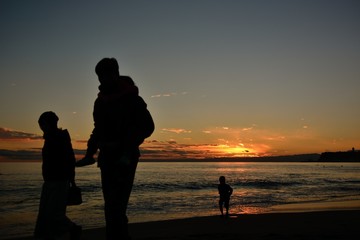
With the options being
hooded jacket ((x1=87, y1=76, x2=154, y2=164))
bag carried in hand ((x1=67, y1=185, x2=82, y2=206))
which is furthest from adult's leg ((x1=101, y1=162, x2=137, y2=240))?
bag carried in hand ((x1=67, y1=185, x2=82, y2=206))

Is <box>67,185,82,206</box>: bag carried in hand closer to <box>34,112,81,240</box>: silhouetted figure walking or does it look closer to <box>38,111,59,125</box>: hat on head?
<box>34,112,81,240</box>: silhouetted figure walking

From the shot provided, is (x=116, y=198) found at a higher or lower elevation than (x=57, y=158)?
lower

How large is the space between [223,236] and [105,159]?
5.47m

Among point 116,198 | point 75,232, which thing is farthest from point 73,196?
point 116,198

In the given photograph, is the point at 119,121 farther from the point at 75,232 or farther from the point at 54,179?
the point at 75,232

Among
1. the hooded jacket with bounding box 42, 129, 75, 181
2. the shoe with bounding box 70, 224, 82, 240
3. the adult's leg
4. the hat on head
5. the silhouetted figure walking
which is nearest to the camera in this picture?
the adult's leg

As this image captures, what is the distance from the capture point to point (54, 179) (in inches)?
199

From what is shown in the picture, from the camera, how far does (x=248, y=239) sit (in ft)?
24.0

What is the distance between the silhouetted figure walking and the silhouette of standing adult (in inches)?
76.9

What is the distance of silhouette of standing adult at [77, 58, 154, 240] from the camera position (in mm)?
3059

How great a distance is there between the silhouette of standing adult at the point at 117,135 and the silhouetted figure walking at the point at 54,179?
1.95 meters

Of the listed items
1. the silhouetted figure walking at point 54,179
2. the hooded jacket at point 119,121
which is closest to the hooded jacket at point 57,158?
the silhouetted figure walking at point 54,179

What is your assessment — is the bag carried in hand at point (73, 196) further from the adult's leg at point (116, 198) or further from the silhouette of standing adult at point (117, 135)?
the adult's leg at point (116, 198)

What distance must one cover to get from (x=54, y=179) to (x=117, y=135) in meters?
2.34
